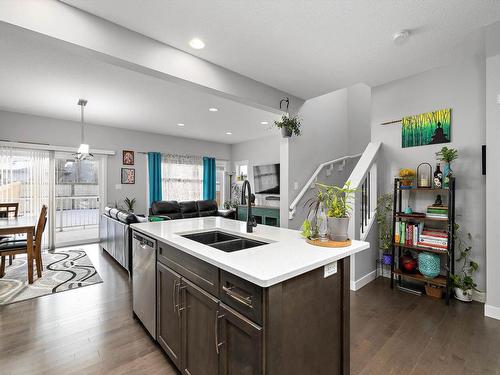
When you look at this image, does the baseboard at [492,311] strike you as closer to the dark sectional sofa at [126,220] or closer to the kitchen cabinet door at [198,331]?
the kitchen cabinet door at [198,331]

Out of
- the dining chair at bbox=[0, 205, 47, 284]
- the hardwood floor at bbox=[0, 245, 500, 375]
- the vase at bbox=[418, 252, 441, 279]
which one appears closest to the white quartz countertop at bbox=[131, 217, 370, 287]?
the hardwood floor at bbox=[0, 245, 500, 375]

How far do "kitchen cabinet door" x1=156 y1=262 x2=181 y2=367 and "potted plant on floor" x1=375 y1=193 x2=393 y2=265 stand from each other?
108 inches

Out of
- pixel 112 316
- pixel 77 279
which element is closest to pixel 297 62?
pixel 112 316

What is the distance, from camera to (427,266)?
2.85 m

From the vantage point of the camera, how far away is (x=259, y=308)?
3.47 feet

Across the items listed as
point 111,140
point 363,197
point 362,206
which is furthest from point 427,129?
point 111,140

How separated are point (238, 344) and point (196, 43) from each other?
8.30 ft

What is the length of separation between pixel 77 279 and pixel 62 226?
2.74 meters

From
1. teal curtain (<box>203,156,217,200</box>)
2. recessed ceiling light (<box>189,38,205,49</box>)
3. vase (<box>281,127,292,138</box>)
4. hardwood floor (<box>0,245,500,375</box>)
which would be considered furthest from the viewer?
teal curtain (<box>203,156,217,200</box>)

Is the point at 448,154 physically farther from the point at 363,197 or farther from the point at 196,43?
the point at 196,43

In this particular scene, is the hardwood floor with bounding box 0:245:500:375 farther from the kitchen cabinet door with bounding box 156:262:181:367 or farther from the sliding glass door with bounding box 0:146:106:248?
the sliding glass door with bounding box 0:146:106:248

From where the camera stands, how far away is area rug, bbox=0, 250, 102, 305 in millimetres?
2960

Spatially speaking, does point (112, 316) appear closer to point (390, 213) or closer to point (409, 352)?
point (409, 352)

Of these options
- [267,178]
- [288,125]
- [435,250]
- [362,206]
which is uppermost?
[288,125]
